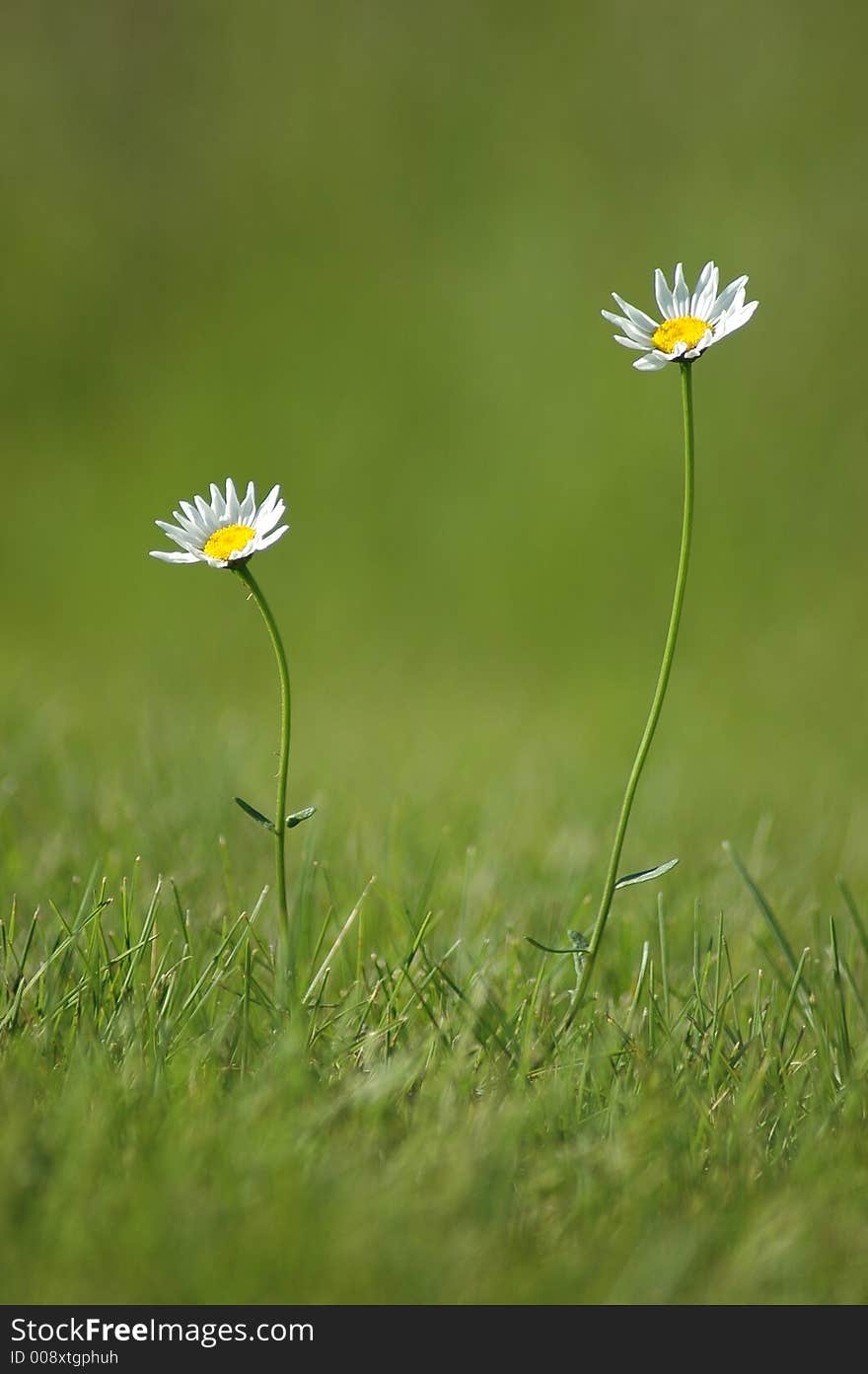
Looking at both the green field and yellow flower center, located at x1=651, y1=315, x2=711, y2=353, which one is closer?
yellow flower center, located at x1=651, y1=315, x2=711, y2=353

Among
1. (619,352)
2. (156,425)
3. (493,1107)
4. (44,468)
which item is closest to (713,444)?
(619,352)

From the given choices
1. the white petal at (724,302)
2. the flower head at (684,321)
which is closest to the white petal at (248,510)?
the flower head at (684,321)

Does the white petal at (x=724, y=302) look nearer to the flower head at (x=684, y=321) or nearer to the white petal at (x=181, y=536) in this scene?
the flower head at (x=684, y=321)

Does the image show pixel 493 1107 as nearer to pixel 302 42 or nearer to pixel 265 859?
pixel 265 859

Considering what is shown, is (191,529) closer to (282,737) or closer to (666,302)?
(282,737)

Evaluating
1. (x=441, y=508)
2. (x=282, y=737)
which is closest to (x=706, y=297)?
(x=282, y=737)

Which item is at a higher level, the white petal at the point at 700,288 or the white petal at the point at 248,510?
the white petal at the point at 700,288

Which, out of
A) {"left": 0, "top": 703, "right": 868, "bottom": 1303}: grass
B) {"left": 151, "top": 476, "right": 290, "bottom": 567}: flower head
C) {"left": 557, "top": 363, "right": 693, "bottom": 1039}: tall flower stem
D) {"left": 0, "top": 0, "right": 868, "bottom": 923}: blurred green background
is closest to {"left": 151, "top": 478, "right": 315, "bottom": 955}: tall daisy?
{"left": 151, "top": 476, "right": 290, "bottom": 567}: flower head

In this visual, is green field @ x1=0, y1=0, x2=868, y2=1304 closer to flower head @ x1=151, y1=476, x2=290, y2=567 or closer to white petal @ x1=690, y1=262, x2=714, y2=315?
flower head @ x1=151, y1=476, x2=290, y2=567
